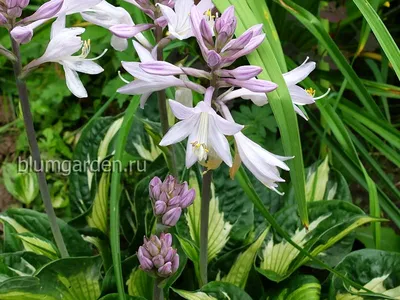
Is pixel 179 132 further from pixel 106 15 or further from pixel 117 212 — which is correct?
pixel 117 212

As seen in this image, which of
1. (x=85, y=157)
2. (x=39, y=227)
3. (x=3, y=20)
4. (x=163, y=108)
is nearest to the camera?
(x=3, y=20)

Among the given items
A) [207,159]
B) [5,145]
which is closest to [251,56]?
[207,159]

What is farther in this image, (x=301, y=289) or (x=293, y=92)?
(x=301, y=289)

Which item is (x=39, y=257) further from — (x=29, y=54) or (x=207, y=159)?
(x=29, y=54)

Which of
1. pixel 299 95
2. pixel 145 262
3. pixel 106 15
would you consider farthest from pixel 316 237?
pixel 106 15

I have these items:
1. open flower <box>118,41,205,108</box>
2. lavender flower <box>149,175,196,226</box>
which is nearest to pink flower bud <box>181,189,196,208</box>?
lavender flower <box>149,175,196,226</box>

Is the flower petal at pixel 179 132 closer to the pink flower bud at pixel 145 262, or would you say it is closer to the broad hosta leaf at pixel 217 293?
the pink flower bud at pixel 145 262
